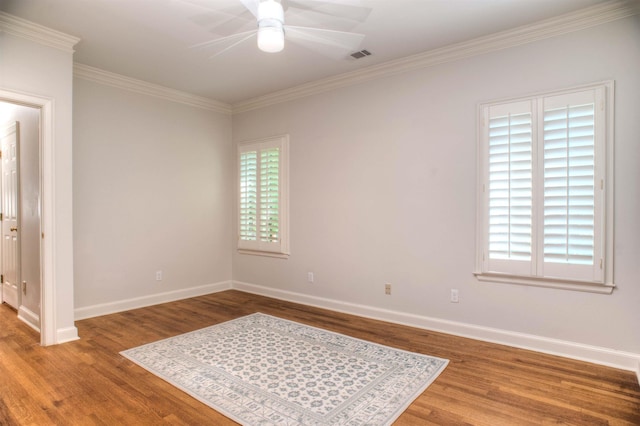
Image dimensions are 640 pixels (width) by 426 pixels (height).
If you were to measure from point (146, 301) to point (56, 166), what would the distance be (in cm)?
207

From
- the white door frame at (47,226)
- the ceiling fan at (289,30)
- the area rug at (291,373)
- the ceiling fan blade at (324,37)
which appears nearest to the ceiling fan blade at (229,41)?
the ceiling fan at (289,30)

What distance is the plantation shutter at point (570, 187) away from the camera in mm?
2965

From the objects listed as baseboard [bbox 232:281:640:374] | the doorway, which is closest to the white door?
the doorway

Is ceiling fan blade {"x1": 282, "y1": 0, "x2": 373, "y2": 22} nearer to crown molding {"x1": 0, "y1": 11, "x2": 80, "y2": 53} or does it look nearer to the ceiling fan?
the ceiling fan

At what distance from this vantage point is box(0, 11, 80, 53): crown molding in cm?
307

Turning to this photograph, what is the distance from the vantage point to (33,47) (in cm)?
324

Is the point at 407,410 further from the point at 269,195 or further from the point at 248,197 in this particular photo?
the point at 248,197

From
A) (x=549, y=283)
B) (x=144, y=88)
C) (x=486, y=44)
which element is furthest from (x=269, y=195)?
(x=549, y=283)

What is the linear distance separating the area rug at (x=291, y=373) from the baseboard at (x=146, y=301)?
1370mm

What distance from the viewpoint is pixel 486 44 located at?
3.46 meters

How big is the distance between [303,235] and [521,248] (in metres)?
2.57

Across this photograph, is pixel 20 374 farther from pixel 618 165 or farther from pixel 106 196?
pixel 618 165

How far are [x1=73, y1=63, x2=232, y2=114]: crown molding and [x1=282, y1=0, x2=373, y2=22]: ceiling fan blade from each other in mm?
2649

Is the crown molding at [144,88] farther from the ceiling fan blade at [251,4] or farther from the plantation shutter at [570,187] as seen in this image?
the plantation shutter at [570,187]
